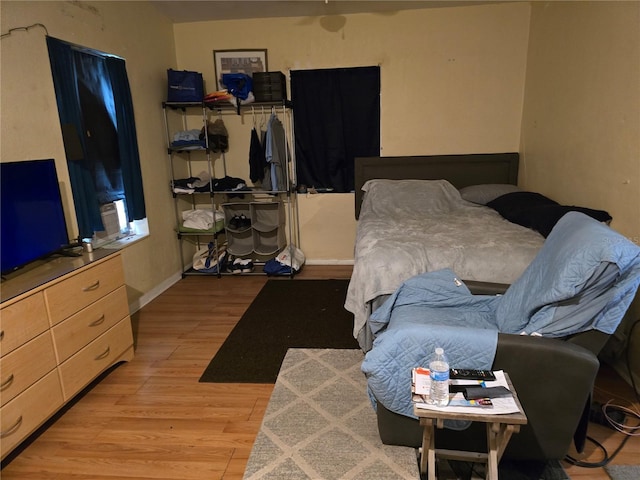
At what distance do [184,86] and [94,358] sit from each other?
2693mm

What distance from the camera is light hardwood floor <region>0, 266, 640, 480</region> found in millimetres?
1720

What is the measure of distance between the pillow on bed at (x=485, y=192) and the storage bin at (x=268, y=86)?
6.54 ft

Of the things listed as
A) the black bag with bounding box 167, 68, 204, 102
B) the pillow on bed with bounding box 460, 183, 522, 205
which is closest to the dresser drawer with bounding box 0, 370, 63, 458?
the black bag with bounding box 167, 68, 204, 102

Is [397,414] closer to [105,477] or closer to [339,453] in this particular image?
[339,453]

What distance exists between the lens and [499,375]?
138cm

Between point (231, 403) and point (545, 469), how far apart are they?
1491mm

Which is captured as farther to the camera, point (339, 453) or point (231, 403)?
point (231, 403)

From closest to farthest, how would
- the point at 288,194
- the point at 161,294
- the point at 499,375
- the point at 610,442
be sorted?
the point at 499,375
the point at 610,442
the point at 161,294
the point at 288,194

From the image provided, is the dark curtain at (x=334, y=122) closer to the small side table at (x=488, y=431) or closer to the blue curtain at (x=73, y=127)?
the blue curtain at (x=73, y=127)

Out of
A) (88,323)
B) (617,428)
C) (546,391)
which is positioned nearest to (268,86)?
(88,323)

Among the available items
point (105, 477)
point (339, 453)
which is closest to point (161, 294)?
point (105, 477)

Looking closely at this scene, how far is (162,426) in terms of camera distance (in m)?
1.97

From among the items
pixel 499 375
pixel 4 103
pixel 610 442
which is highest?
pixel 4 103

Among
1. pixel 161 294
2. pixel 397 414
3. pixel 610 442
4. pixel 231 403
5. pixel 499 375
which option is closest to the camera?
→ pixel 499 375
